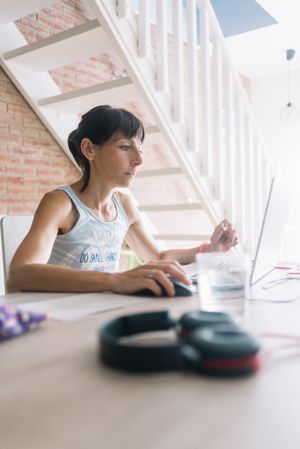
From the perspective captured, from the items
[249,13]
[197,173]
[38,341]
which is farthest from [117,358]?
[249,13]

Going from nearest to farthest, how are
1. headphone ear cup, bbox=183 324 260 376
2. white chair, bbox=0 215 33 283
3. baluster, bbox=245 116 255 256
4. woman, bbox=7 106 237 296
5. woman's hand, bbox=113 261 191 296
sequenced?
headphone ear cup, bbox=183 324 260 376, woman's hand, bbox=113 261 191 296, woman, bbox=7 106 237 296, white chair, bbox=0 215 33 283, baluster, bbox=245 116 255 256

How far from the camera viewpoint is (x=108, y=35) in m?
2.11

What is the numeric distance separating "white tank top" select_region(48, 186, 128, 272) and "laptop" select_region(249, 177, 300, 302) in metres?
0.58

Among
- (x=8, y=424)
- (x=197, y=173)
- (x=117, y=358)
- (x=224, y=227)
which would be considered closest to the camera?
(x=8, y=424)

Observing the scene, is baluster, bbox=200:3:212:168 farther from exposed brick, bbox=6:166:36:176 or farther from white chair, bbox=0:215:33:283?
white chair, bbox=0:215:33:283

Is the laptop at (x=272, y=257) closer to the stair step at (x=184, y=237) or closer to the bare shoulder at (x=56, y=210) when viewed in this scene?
the bare shoulder at (x=56, y=210)

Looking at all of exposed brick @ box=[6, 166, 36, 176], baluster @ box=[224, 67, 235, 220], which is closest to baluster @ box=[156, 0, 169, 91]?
baluster @ box=[224, 67, 235, 220]

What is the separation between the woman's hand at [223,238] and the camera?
1.55 meters

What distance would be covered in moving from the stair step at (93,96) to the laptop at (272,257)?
4.20 ft

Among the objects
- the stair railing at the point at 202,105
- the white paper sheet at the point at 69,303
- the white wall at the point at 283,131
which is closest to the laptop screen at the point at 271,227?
the white paper sheet at the point at 69,303

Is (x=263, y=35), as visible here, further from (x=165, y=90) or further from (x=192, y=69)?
(x=165, y=90)

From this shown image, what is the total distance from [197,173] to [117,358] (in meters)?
2.24

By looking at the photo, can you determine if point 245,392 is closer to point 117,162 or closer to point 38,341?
point 38,341

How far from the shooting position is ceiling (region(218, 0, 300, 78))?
4262mm
